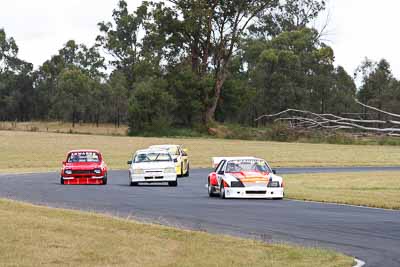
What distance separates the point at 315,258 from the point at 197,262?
1.87 metres

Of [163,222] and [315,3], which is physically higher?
[315,3]

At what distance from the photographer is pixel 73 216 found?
62.8 feet

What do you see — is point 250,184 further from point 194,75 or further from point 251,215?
point 194,75

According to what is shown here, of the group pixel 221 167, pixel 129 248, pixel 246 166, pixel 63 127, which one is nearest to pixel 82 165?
pixel 221 167

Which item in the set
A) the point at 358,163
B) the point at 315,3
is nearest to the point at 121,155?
the point at 358,163

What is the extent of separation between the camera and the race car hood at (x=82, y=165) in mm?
36500

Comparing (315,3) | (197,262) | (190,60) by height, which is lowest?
(197,262)

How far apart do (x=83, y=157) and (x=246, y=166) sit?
11318 mm

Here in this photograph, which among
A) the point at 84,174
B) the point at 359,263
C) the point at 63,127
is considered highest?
the point at 63,127

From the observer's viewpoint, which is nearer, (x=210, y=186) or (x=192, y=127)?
(x=210, y=186)

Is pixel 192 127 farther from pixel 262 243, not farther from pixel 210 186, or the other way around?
pixel 262 243

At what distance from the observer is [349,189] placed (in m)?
33.4

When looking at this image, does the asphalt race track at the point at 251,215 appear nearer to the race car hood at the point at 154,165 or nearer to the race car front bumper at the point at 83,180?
the race car hood at the point at 154,165

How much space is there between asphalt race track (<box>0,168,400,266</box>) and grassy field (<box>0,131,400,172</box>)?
23.1 m
